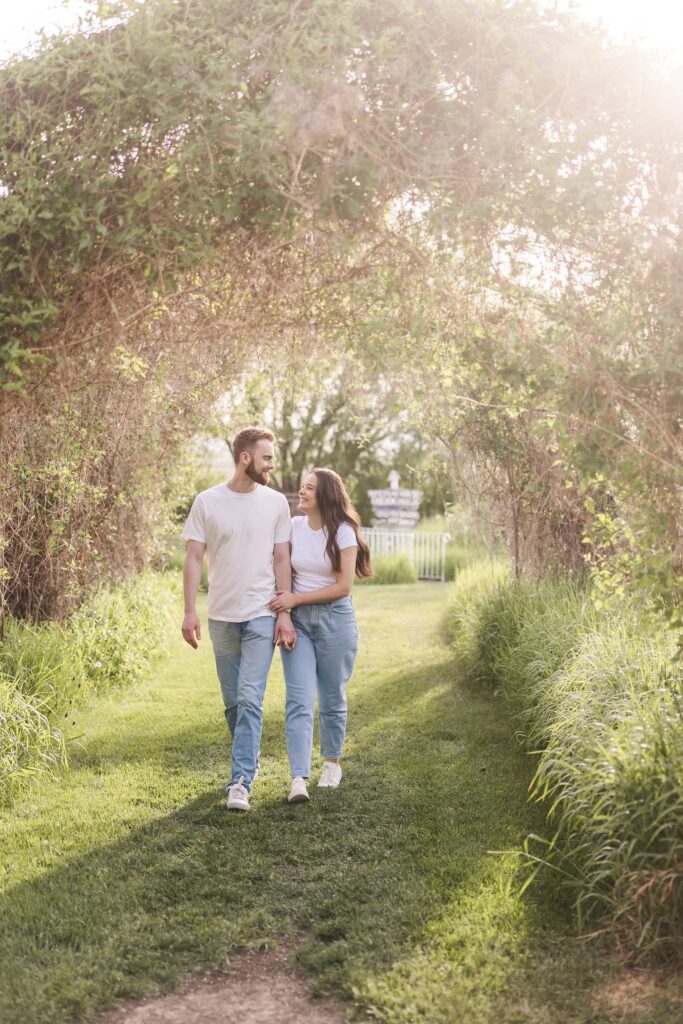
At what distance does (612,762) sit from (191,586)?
2.26 metres

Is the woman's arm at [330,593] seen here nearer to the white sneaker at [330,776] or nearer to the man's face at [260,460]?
the man's face at [260,460]

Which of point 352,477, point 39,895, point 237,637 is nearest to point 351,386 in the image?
point 237,637

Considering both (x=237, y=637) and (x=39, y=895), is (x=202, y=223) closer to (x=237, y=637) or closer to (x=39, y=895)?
(x=237, y=637)

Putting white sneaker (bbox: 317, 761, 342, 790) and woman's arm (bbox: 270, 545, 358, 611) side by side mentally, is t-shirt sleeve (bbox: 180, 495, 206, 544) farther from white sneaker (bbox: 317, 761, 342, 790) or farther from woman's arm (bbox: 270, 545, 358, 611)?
white sneaker (bbox: 317, 761, 342, 790)

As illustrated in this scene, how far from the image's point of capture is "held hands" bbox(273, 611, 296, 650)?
4.93m

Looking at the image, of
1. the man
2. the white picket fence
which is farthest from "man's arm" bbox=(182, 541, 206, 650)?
the white picket fence

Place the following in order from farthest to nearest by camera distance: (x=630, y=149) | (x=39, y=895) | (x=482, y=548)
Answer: (x=482, y=548) < (x=39, y=895) < (x=630, y=149)

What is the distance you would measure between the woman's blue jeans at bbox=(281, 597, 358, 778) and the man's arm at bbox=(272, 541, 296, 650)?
108 mm

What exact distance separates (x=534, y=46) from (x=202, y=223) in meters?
1.39

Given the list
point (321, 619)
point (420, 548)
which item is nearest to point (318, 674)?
point (321, 619)

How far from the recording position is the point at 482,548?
→ 1186cm

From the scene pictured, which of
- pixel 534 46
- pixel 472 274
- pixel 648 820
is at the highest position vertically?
pixel 534 46

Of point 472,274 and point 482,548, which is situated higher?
point 472,274

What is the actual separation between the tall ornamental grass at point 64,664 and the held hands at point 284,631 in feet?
5.20
